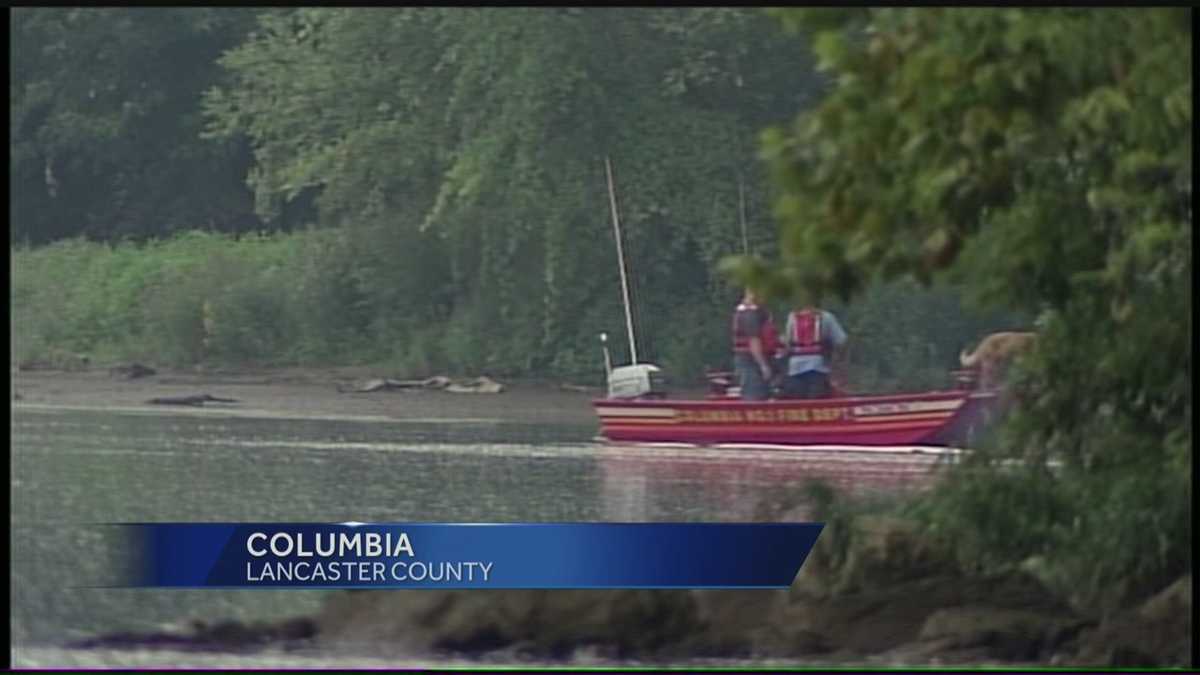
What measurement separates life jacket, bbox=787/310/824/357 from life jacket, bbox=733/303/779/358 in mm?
62

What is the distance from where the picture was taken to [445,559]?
27.8ft

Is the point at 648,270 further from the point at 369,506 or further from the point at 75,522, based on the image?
the point at 75,522

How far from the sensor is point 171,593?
27.7 feet

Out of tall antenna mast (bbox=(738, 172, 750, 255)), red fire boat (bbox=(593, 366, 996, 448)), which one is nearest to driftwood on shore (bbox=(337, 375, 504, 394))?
red fire boat (bbox=(593, 366, 996, 448))

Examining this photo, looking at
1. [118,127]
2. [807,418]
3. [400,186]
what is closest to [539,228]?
[400,186]

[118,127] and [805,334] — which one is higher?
[118,127]

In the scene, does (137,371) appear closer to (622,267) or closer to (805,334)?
(622,267)

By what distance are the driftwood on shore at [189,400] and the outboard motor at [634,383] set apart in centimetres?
132

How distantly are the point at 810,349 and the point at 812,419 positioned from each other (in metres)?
0.33

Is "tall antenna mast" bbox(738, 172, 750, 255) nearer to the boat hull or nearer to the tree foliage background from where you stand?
the tree foliage background

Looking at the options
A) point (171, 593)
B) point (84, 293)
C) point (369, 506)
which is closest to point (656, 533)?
point (369, 506)

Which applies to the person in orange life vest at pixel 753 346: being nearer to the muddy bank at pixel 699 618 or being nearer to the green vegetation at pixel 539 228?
the green vegetation at pixel 539 228

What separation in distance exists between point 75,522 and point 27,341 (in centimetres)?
74

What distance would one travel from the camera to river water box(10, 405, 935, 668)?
8469 mm
